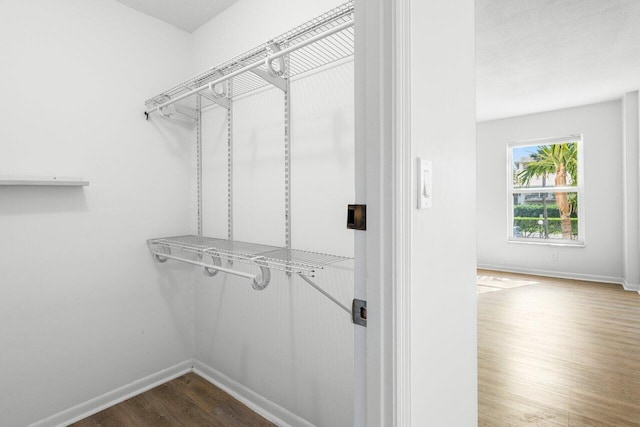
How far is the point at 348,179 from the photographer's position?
140 centimetres

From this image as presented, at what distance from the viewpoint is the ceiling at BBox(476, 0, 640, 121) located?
2283mm

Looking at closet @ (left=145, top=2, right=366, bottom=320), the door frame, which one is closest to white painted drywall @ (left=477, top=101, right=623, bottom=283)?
closet @ (left=145, top=2, right=366, bottom=320)

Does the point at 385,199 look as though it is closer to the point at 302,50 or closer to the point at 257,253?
the point at 257,253

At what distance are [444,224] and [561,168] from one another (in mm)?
5294

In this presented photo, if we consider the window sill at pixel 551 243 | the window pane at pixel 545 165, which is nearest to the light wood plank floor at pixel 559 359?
the window sill at pixel 551 243

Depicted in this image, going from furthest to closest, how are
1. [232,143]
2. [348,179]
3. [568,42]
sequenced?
[568,42] → [232,143] → [348,179]

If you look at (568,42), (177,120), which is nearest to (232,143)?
(177,120)

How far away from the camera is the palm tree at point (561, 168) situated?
4.89 meters

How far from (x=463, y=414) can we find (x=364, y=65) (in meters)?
1.13

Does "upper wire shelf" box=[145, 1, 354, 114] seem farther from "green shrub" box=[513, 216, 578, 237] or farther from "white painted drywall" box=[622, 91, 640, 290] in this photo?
"green shrub" box=[513, 216, 578, 237]

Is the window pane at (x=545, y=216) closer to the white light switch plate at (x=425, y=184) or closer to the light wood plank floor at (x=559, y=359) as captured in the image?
the light wood plank floor at (x=559, y=359)

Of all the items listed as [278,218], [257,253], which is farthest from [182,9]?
[257,253]

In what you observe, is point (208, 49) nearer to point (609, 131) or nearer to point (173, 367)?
point (173, 367)

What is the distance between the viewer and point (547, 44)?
2760 millimetres
